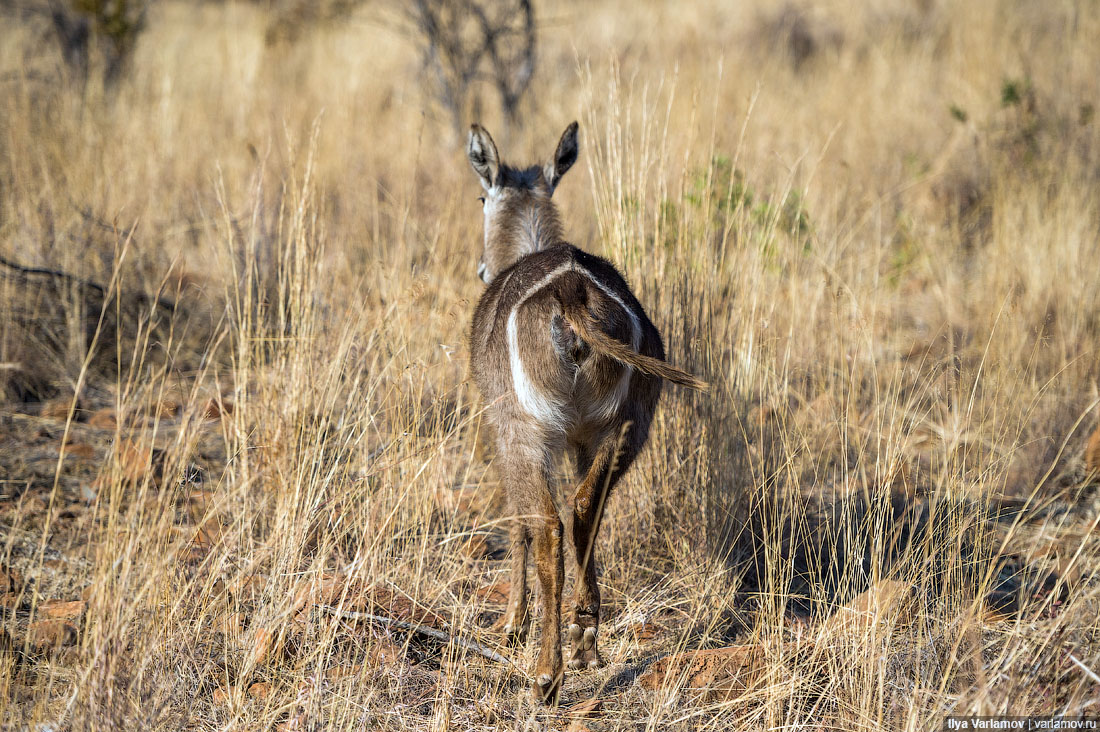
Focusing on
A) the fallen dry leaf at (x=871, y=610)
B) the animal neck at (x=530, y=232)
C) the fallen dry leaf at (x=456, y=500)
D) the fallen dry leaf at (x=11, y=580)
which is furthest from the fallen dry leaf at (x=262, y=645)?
the animal neck at (x=530, y=232)

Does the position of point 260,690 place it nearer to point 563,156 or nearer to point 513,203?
point 513,203

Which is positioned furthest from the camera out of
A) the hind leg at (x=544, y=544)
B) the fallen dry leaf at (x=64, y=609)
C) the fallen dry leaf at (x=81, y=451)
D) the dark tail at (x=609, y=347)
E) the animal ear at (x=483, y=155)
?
the fallen dry leaf at (x=81, y=451)

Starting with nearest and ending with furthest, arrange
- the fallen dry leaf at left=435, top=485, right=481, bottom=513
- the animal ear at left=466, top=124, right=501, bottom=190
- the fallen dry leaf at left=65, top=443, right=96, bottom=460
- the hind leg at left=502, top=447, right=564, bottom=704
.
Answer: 1. the hind leg at left=502, top=447, right=564, bottom=704
2. the fallen dry leaf at left=435, top=485, right=481, bottom=513
3. the animal ear at left=466, top=124, right=501, bottom=190
4. the fallen dry leaf at left=65, top=443, right=96, bottom=460

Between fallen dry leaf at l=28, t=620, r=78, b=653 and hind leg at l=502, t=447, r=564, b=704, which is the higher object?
hind leg at l=502, t=447, r=564, b=704

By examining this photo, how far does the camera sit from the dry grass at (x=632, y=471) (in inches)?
113

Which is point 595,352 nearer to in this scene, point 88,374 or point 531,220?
point 531,220

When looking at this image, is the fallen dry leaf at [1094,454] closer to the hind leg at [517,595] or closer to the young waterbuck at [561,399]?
the young waterbuck at [561,399]

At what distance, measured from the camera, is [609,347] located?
9.09 ft

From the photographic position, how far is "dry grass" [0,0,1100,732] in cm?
287

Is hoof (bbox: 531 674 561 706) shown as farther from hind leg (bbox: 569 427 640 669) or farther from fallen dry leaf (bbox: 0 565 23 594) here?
fallen dry leaf (bbox: 0 565 23 594)

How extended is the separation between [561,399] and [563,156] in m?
1.86

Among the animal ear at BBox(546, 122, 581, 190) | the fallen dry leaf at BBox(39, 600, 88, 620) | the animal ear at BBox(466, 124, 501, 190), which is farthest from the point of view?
the animal ear at BBox(546, 122, 581, 190)

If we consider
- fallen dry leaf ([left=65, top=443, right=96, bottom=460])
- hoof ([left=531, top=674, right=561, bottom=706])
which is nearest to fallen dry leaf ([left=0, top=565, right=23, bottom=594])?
fallen dry leaf ([left=65, top=443, right=96, bottom=460])

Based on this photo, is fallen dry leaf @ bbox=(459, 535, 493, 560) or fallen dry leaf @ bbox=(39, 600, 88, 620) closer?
fallen dry leaf @ bbox=(39, 600, 88, 620)
